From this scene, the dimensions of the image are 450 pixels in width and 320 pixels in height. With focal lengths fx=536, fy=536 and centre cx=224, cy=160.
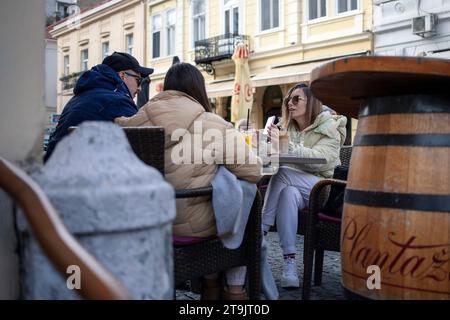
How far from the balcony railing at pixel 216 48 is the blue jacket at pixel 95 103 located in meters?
13.8

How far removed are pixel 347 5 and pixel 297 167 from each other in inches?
459

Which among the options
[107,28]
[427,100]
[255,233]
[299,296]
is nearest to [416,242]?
[427,100]

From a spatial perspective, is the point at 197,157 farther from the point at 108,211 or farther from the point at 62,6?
the point at 62,6

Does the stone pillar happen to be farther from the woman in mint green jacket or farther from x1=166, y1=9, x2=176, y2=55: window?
x1=166, y1=9, x2=176, y2=55: window

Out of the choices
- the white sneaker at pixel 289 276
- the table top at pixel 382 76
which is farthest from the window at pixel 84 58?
the table top at pixel 382 76

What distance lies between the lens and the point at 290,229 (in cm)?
315

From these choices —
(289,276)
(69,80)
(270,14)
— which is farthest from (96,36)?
(289,276)

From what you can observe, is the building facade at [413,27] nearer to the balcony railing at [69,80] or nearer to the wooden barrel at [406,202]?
the wooden barrel at [406,202]

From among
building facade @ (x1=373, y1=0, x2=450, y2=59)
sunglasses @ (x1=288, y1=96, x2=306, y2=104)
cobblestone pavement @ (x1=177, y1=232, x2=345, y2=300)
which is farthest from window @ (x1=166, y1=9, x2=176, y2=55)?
sunglasses @ (x1=288, y1=96, x2=306, y2=104)

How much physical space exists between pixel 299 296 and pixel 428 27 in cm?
981

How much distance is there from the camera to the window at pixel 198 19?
758 inches

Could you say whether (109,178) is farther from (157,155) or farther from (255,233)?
(255,233)

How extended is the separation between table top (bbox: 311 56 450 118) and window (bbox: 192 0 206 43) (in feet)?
58.2

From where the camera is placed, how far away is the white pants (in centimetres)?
315
